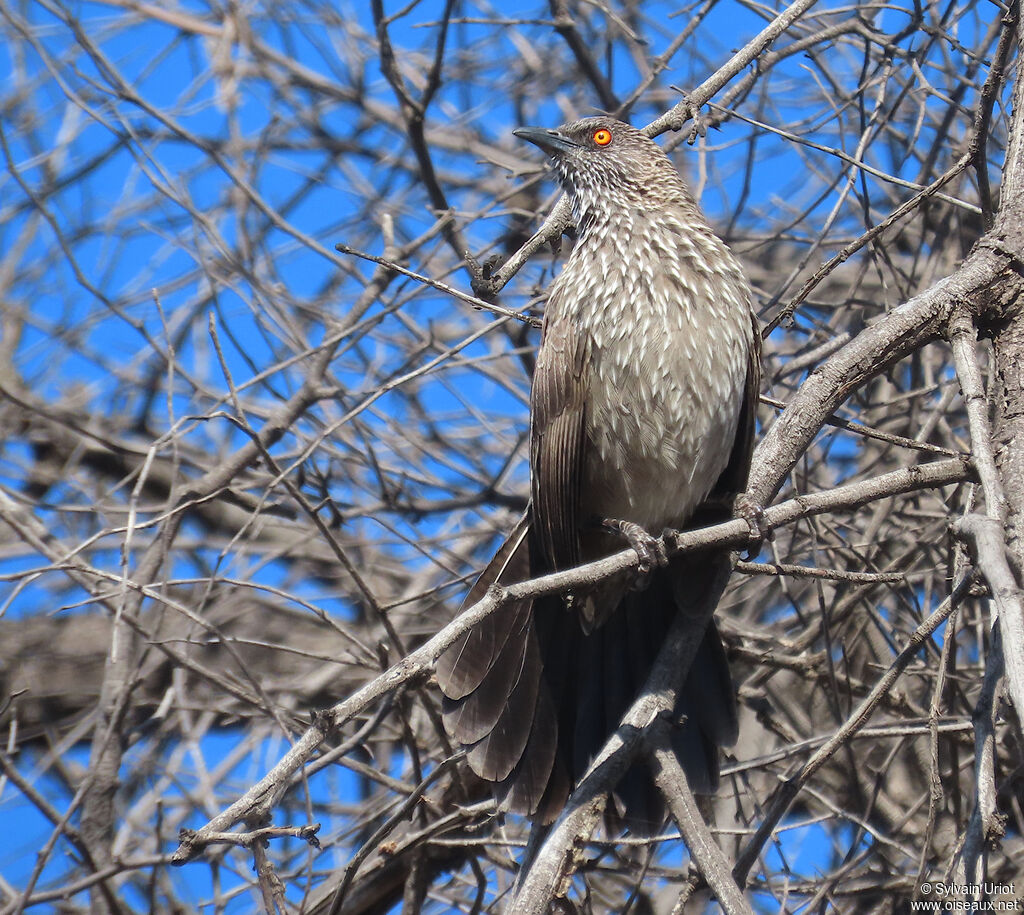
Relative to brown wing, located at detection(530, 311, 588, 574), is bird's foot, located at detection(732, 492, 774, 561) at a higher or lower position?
lower

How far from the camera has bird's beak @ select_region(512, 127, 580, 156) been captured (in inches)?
179

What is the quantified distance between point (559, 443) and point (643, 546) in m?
0.73

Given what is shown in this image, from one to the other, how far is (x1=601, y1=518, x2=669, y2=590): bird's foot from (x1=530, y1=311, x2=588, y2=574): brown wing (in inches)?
6.1

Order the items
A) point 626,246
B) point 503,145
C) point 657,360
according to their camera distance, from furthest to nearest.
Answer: point 503,145, point 626,246, point 657,360

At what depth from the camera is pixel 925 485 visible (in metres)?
2.84

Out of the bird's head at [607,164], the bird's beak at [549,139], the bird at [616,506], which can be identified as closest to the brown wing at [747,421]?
the bird at [616,506]

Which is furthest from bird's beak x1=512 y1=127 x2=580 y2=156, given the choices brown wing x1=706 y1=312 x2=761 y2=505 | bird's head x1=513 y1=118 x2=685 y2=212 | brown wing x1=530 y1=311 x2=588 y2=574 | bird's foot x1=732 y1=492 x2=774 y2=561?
bird's foot x1=732 y1=492 x2=774 y2=561

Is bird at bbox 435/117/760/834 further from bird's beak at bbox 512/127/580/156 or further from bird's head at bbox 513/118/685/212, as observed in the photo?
bird's beak at bbox 512/127/580/156

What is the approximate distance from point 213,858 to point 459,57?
4473 millimetres

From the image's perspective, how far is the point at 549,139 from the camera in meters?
4.58

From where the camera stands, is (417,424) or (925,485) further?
(417,424)

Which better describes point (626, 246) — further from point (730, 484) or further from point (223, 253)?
point (223, 253)

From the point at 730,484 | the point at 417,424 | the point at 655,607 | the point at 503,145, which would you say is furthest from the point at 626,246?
the point at 503,145

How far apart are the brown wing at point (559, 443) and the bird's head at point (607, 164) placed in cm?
65
